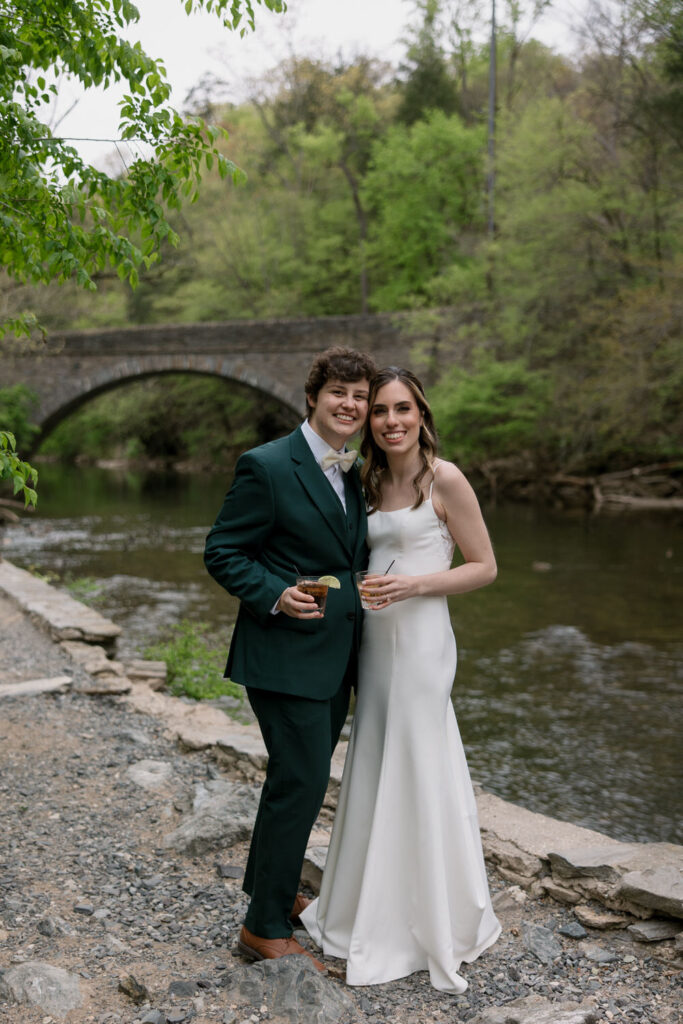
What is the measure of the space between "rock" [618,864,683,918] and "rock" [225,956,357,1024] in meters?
1.05

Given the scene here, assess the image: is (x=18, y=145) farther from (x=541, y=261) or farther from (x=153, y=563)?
(x=541, y=261)

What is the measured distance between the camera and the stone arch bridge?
2800 centimetres

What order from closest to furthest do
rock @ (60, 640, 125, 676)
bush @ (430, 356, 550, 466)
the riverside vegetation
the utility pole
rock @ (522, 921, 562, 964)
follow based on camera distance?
rock @ (522, 921, 562, 964) < rock @ (60, 640, 125, 676) < the riverside vegetation < bush @ (430, 356, 550, 466) < the utility pole

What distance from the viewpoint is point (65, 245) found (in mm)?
3812

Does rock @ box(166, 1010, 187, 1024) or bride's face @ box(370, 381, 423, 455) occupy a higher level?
bride's face @ box(370, 381, 423, 455)

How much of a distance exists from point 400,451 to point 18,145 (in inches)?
72.9

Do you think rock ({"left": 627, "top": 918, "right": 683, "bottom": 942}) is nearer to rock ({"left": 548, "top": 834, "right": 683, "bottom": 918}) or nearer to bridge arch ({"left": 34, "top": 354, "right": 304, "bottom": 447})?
rock ({"left": 548, "top": 834, "right": 683, "bottom": 918})

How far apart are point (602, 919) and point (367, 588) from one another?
151cm

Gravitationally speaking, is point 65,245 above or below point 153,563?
above

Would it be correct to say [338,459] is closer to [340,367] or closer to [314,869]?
[340,367]

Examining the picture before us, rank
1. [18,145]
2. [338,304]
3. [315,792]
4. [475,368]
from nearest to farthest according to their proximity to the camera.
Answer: [315,792]
[18,145]
[475,368]
[338,304]

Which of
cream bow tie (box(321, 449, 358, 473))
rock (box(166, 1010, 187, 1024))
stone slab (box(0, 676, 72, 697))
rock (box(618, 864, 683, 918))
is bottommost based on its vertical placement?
stone slab (box(0, 676, 72, 697))

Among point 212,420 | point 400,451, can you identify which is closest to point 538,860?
point 400,451

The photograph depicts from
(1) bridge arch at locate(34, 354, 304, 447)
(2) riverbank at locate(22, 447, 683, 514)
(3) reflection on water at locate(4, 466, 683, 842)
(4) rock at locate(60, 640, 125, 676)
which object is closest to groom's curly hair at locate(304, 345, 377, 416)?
(3) reflection on water at locate(4, 466, 683, 842)
